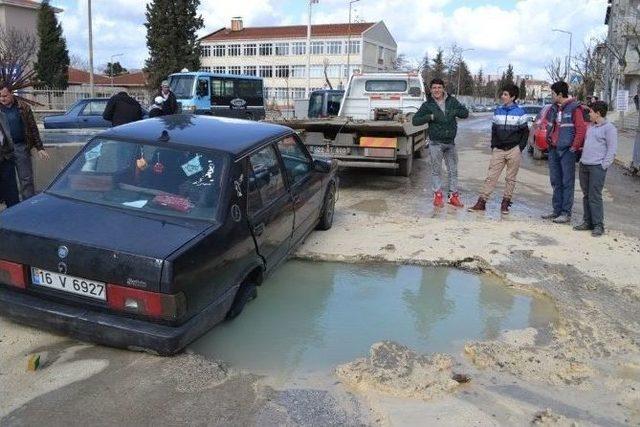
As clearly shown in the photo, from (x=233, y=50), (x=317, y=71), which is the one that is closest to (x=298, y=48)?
(x=317, y=71)

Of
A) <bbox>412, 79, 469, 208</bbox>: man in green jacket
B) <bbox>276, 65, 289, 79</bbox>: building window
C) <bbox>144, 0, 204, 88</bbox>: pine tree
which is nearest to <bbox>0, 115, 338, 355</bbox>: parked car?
<bbox>412, 79, 469, 208</bbox>: man in green jacket

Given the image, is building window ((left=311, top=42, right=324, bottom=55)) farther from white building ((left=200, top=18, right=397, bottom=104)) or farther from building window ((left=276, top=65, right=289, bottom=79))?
building window ((left=276, top=65, right=289, bottom=79))

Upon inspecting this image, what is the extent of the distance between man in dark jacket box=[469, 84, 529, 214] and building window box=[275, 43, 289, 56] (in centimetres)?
7245

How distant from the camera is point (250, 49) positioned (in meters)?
79.2

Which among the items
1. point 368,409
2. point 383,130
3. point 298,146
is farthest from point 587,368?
point 383,130

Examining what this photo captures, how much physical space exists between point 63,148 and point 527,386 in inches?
307

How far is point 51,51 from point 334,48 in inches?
1440

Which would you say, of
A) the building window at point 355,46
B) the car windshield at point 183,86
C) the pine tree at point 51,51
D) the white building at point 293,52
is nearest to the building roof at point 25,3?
the pine tree at point 51,51

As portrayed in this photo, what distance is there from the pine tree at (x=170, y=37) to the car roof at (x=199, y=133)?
45.2 metres

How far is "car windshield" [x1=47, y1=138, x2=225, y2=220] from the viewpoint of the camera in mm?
4066

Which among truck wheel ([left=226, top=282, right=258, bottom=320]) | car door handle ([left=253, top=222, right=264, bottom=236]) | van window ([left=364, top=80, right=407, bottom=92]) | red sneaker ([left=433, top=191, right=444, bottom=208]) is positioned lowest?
truck wheel ([left=226, top=282, right=258, bottom=320])

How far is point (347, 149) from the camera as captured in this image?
33.3ft

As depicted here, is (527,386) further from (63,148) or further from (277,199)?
(63,148)

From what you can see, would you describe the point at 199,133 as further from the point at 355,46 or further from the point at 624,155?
the point at 355,46
